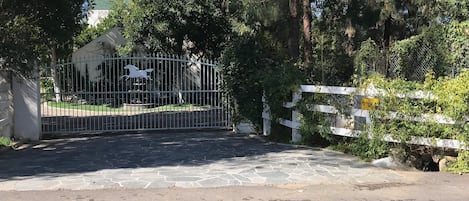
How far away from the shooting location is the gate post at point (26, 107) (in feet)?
40.6

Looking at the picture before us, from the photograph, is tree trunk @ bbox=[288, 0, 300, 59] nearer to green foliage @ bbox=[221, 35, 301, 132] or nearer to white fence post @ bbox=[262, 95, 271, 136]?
green foliage @ bbox=[221, 35, 301, 132]

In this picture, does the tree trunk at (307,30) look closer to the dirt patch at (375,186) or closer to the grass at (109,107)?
the grass at (109,107)

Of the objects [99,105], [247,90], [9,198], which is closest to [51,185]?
[9,198]

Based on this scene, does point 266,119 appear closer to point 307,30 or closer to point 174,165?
point 174,165

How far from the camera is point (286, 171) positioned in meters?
8.47

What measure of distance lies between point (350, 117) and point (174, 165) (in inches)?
140

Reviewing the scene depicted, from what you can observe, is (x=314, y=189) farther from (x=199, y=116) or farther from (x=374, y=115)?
(x=199, y=116)

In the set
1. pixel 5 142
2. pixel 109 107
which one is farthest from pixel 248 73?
pixel 109 107

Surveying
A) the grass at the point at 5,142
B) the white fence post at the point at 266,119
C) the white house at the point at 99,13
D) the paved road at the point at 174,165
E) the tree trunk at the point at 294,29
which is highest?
the white house at the point at 99,13

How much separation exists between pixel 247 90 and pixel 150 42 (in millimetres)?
11397

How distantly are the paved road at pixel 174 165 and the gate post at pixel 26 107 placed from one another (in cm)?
58

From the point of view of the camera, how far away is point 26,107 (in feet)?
40.8

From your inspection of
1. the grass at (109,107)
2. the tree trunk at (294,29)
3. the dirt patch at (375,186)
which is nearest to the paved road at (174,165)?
the dirt patch at (375,186)

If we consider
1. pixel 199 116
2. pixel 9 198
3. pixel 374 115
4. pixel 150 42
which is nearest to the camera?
pixel 9 198
